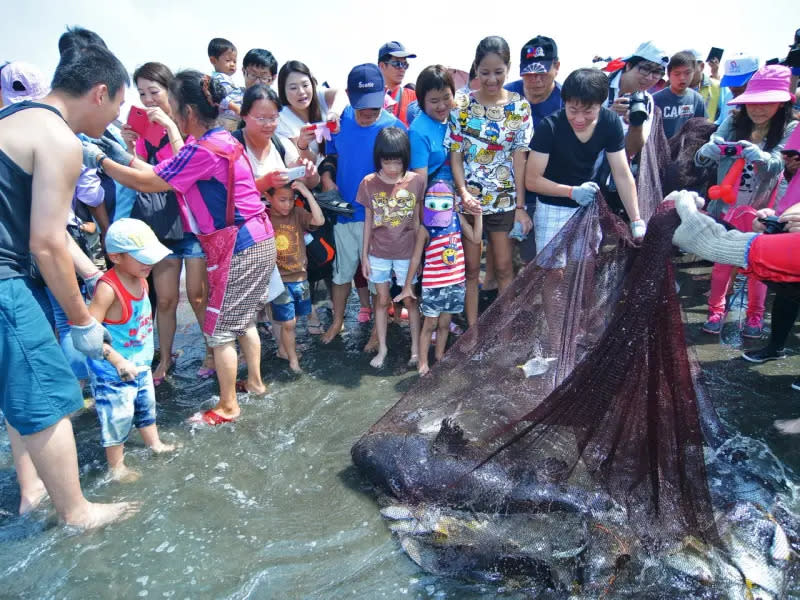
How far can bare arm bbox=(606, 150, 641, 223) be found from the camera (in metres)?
4.06

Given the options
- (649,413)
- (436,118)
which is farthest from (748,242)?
(436,118)

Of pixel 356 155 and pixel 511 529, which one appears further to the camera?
pixel 356 155

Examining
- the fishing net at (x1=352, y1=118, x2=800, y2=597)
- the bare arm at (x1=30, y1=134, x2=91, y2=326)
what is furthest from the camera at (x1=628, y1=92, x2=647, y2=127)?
the bare arm at (x1=30, y1=134, x2=91, y2=326)

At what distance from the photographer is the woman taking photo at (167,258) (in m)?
4.23

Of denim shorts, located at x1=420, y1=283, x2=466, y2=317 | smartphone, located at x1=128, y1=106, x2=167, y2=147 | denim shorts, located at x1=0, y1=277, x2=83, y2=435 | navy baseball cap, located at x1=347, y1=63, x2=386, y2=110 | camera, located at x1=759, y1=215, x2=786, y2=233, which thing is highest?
navy baseball cap, located at x1=347, y1=63, x2=386, y2=110

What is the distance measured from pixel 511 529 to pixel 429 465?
1.85 feet

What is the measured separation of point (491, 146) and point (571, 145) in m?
0.71

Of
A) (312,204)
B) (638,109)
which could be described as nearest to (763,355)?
(638,109)

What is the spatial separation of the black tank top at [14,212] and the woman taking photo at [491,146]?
3.04 meters

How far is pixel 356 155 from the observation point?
189 inches

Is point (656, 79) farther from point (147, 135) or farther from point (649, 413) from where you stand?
point (147, 135)

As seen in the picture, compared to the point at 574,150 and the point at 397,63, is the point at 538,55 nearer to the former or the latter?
the point at 574,150

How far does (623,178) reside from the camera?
13.5ft

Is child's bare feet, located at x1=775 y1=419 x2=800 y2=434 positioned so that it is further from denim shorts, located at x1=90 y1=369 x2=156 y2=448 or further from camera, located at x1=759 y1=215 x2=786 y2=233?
denim shorts, located at x1=90 y1=369 x2=156 y2=448
